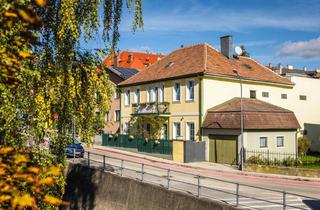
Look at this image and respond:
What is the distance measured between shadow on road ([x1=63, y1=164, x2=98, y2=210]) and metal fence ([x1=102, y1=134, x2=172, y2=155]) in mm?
13692

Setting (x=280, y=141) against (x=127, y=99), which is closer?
(x=280, y=141)

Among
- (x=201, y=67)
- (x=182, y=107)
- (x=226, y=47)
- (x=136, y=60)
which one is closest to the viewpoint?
(x=201, y=67)

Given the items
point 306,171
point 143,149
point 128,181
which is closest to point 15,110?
point 128,181

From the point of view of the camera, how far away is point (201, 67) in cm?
3641

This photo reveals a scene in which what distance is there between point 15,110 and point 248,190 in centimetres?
1436

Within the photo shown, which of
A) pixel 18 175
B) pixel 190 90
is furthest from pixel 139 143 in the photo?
pixel 18 175

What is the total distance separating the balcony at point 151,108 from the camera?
39.6 metres

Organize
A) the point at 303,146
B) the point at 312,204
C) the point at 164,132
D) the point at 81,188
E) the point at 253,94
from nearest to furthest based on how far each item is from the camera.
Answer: the point at 312,204 < the point at 81,188 < the point at 303,146 < the point at 253,94 < the point at 164,132

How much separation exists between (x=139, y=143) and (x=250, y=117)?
11230 mm

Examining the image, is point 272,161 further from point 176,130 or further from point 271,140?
point 176,130

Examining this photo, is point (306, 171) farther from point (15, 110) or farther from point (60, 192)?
point (15, 110)

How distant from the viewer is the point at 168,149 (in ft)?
113

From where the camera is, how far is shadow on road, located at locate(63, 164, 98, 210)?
61.9 feet

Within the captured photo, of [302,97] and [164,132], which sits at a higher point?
[302,97]
